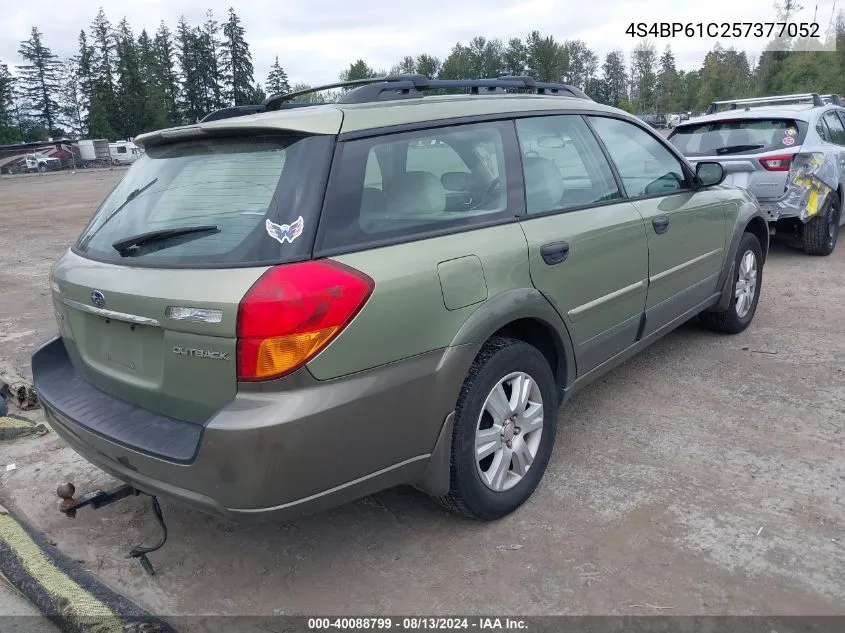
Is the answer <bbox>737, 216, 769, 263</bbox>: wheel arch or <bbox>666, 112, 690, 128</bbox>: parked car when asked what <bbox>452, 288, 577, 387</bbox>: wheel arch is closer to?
<bbox>737, 216, 769, 263</bbox>: wheel arch

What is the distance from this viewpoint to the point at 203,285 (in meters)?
2.27

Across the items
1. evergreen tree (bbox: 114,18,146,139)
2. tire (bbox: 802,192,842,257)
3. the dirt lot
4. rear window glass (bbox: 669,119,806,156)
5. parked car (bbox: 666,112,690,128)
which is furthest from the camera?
A: evergreen tree (bbox: 114,18,146,139)

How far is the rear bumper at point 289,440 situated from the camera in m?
2.20

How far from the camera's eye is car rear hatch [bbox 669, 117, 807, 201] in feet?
23.1

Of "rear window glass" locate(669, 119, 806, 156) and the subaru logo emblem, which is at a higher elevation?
"rear window glass" locate(669, 119, 806, 156)

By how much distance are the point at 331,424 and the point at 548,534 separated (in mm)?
1152

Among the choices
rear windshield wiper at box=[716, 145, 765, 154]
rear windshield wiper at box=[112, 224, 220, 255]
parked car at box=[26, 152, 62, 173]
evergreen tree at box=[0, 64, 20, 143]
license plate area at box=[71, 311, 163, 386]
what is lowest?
parked car at box=[26, 152, 62, 173]

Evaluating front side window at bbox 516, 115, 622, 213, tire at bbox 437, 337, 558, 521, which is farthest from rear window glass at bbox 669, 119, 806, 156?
tire at bbox 437, 337, 558, 521

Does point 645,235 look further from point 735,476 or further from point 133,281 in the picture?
point 133,281

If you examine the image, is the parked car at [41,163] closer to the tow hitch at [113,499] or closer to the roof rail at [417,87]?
the roof rail at [417,87]

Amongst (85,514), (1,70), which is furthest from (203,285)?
(1,70)

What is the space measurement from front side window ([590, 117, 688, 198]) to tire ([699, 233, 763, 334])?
39.2 inches

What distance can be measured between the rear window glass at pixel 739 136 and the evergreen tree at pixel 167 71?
9646cm

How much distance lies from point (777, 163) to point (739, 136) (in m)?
0.60
